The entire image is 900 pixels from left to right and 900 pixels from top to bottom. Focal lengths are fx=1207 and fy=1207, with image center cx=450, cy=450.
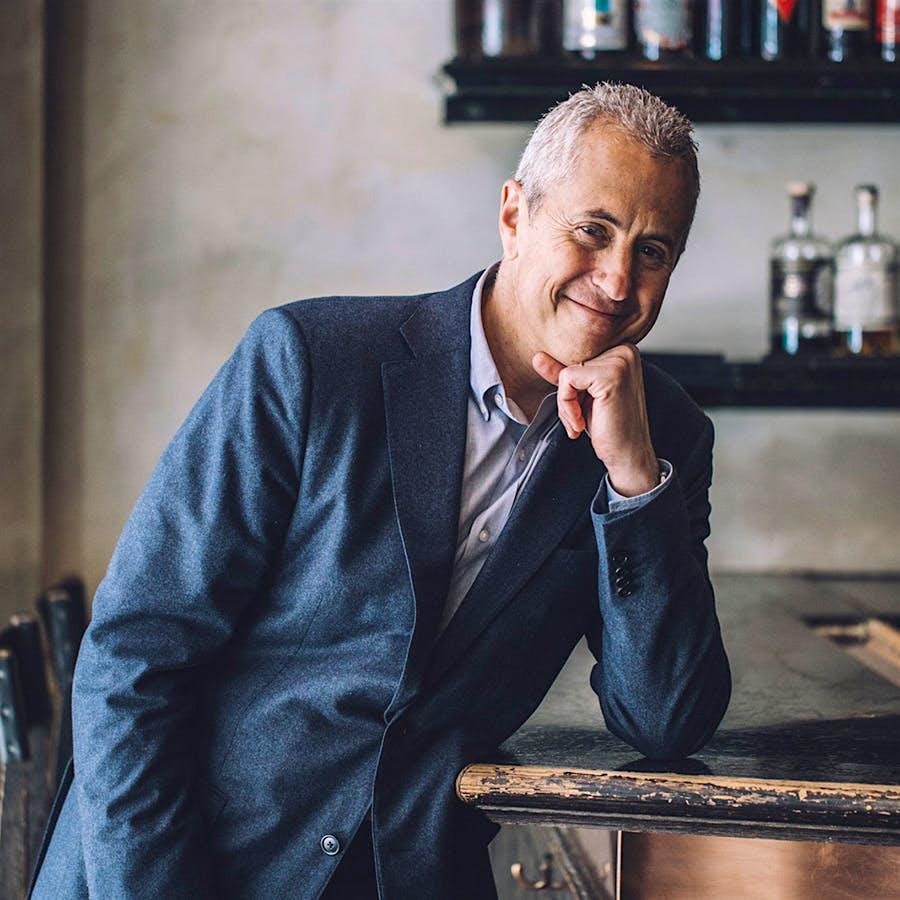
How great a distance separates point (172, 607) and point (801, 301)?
163cm

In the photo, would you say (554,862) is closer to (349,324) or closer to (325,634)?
(325,634)

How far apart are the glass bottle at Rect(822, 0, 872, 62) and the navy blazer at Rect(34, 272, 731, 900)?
1.50 m

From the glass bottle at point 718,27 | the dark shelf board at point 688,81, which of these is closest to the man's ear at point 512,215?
the dark shelf board at point 688,81

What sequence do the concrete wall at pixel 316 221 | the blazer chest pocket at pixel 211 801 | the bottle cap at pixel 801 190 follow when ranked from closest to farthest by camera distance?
the blazer chest pocket at pixel 211 801
the bottle cap at pixel 801 190
the concrete wall at pixel 316 221

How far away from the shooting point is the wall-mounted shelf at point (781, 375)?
7.66ft

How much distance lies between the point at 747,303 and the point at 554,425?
1.48m

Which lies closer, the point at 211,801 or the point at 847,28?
the point at 211,801

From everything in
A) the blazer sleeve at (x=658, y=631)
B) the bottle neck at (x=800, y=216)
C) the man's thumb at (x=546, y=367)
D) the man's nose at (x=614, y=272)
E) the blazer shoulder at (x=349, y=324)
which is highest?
the bottle neck at (x=800, y=216)

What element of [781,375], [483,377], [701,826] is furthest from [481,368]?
[781,375]

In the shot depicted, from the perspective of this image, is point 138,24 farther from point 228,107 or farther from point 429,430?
point 429,430

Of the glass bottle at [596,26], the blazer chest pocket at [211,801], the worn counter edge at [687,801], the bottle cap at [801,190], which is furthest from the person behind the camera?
the bottle cap at [801,190]

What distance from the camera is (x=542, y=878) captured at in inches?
65.6

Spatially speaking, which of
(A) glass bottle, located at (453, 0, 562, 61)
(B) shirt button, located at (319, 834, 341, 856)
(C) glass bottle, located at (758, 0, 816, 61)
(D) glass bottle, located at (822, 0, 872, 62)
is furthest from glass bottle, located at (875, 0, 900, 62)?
(B) shirt button, located at (319, 834, 341, 856)

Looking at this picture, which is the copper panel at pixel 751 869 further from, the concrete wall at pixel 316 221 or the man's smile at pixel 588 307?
the concrete wall at pixel 316 221
